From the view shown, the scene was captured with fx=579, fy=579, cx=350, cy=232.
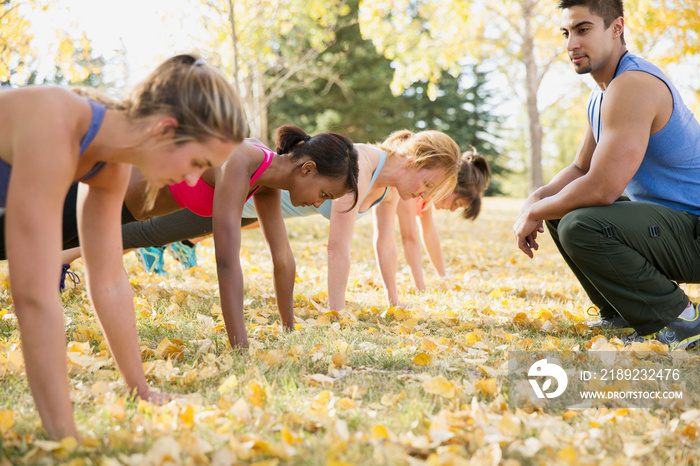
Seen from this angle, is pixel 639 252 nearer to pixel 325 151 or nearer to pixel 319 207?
pixel 325 151

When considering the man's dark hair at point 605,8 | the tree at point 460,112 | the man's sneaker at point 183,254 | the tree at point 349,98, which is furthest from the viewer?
the tree at point 460,112

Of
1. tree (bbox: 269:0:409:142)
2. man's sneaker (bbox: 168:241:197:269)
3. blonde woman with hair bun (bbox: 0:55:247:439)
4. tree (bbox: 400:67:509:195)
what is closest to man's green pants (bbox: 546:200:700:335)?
blonde woman with hair bun (bbox: 0:55:247:439)

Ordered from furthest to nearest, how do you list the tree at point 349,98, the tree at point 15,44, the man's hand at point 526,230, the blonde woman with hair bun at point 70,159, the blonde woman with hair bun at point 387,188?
1. the tree at point 349,98
2. the tree at point 15,44
3. the blonde woman with hair bun at point 387,188
4. the man's hand at point 526,230
5. the blonde woman with hair bun at point 70,159

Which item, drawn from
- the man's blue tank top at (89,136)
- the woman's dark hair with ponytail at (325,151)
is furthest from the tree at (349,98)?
the man's blue tank top at (89,136)

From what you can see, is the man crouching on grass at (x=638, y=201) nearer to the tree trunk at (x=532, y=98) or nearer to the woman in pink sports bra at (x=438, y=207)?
the woman in pink sports bra at (x=438, y=207)

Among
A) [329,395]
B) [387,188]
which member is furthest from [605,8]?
[329,395]

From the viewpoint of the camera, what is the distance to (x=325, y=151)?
3.11m

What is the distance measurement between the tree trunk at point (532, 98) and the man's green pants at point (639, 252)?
37.5 feet

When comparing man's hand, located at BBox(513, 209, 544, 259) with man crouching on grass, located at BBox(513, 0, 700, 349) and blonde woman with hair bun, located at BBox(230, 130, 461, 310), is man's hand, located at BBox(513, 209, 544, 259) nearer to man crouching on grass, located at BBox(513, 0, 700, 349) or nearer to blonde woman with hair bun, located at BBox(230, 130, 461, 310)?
man crouching on grass, located at BBox(513, 0, 700, 349)

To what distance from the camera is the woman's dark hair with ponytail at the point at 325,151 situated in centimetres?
311

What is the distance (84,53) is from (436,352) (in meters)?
8.15

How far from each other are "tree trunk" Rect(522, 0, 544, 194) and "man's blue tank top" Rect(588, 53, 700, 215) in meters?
11.3

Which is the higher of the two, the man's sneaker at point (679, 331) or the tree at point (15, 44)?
the tree at point (15, 44)

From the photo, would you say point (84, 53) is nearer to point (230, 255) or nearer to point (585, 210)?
point (230, 255)
